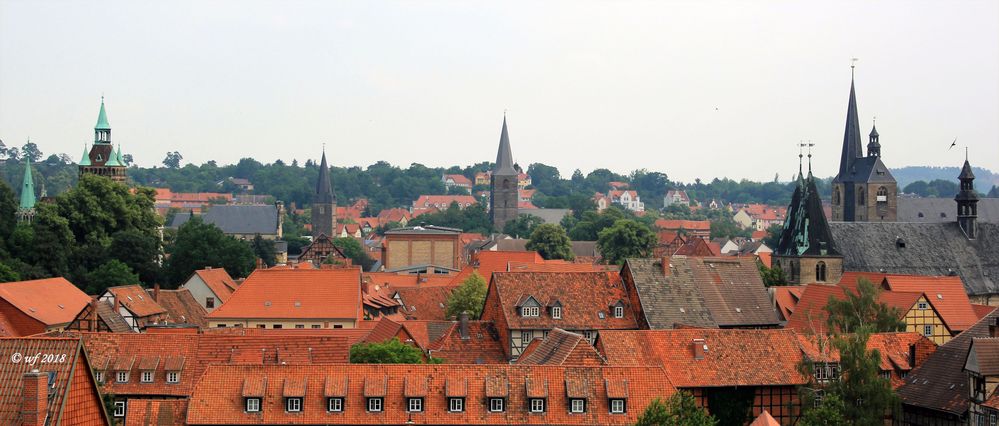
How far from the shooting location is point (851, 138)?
13312 cm

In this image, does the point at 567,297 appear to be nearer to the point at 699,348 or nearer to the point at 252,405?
the point at 699,348

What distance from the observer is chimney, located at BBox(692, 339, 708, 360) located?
1960 inches

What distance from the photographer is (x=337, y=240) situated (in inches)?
6614

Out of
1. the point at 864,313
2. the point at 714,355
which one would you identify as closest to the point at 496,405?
the point at 714,355

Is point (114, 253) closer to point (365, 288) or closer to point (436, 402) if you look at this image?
point (365, 288)

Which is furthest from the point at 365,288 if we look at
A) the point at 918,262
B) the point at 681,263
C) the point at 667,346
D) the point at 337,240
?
the point at 337,240

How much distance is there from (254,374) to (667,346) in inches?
576

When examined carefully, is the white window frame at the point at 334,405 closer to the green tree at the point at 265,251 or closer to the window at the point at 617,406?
the window at the point at 617,406

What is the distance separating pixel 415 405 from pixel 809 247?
182 feet

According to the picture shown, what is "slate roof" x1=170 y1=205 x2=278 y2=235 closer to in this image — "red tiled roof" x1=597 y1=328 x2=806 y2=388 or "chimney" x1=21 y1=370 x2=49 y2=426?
"red tiled roof" x1=597 y1=328 x2=806 y2=388

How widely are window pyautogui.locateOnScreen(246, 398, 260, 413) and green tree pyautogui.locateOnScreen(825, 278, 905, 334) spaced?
26.8 meters

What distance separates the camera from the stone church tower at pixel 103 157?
124375 millimetres

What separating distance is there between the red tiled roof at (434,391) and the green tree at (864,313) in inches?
764

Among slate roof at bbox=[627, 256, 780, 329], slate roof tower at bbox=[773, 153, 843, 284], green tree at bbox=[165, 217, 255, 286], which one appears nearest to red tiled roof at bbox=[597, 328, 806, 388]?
slate roof at bbox=[627, 256, 780, 329]
